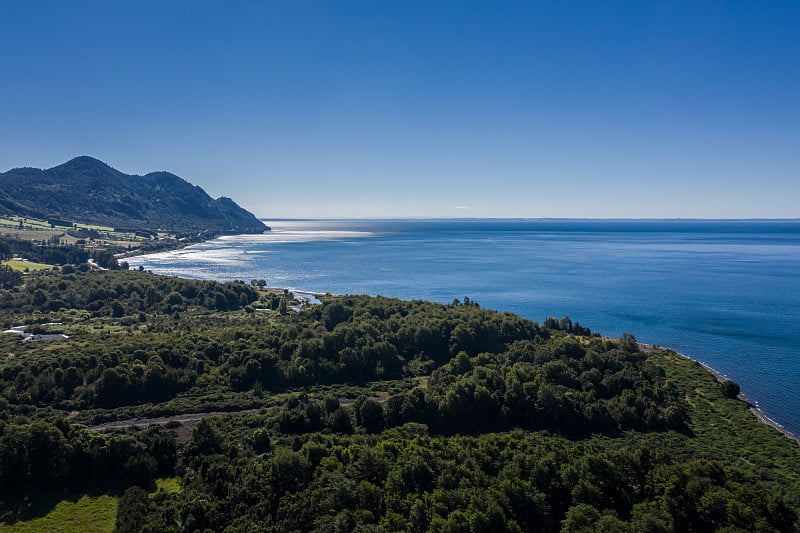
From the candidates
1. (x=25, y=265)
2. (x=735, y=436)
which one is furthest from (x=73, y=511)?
(x=25, y=265)

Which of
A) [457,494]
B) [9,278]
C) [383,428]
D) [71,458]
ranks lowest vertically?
[383,428]

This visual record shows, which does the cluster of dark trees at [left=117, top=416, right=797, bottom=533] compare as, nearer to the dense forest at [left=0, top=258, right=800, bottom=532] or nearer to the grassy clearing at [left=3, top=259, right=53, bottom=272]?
the dense forest at [left=0, top=258, right=800, bottom=532]

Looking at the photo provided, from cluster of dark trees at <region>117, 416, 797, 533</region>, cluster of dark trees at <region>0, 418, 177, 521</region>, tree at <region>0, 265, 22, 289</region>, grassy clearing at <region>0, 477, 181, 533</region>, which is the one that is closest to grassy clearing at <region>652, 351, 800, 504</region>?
cluster of dark trees at <region>117, 416, 797, 533</region>

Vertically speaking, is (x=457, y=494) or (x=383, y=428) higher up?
(x=457, y=494)

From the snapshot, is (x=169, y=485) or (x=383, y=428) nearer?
(x=169, y=485)

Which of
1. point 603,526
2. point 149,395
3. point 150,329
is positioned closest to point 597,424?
point 603,526

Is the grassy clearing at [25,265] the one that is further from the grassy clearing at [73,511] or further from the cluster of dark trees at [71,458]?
the grassy clearing at [73,511]

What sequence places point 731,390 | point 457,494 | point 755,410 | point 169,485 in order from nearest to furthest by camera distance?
point 457,494
point 169,485
point 755,410
point 731,390

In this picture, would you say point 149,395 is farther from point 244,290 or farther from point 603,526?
point 244,290

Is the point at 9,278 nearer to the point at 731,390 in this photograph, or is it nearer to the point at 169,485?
the point at 169,485
